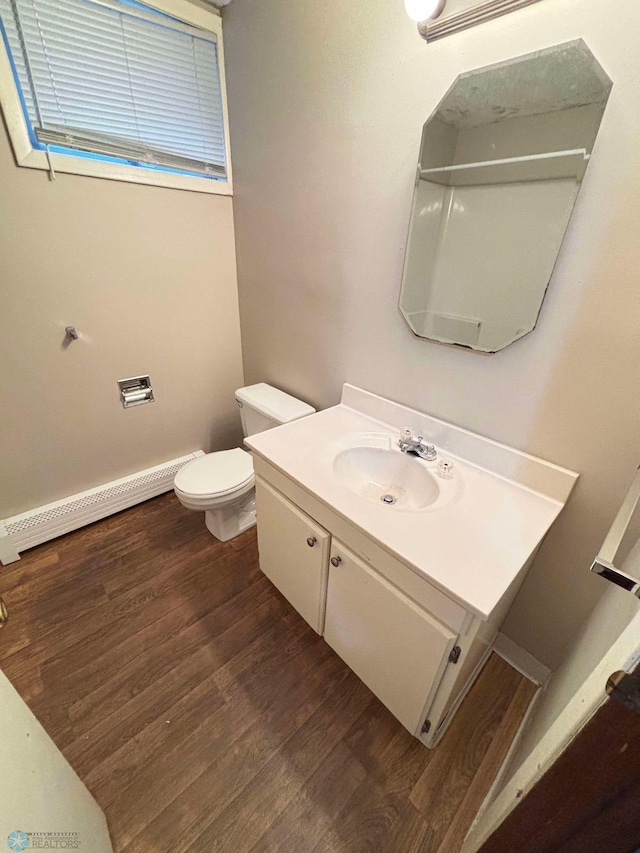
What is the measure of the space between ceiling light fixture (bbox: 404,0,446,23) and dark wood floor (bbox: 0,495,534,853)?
6.58ft

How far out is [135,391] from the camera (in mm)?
1857

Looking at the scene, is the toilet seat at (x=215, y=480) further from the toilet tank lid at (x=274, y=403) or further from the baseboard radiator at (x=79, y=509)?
the baseboard radiator at (x=79, y=509)

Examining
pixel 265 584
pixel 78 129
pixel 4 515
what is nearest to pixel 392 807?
pixel 265 584

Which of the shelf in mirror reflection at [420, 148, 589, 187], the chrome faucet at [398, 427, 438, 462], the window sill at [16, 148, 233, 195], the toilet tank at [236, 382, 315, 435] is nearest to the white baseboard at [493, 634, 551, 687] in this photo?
the chrome faucet at [398, 427, 438, 462]

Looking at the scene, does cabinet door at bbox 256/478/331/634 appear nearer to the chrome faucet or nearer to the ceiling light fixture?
the chrome faucet

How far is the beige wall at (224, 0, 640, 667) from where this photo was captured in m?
0.81

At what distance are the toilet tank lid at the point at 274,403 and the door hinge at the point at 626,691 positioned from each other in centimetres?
132

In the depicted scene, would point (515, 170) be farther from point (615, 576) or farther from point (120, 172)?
point (120, 172)

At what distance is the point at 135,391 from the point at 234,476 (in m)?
0.75

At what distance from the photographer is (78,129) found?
54.2 inches

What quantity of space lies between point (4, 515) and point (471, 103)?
242 centimetres

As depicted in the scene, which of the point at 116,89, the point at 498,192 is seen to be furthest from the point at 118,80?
the point at 498,192

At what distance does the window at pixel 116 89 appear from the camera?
1231mm

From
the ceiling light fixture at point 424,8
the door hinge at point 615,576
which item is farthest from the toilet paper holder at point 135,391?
the door hinge at point 615,576
